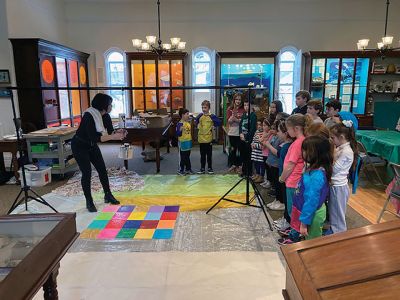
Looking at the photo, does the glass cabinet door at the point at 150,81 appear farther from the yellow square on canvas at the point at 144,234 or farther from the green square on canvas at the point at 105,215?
the yellow square on canvas at the point at 144,234

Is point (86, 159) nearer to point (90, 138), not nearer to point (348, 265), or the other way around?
point (90, 138)

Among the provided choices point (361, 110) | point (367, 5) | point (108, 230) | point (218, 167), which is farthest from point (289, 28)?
point (108, 230)

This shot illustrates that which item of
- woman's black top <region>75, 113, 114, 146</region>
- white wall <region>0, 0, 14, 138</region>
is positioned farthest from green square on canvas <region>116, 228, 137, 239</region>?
white wall <region>0, 0, 14, 138</region>

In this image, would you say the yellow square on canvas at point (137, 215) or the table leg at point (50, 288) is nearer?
the table leg at point (50, 288)

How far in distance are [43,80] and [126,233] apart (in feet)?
14.1

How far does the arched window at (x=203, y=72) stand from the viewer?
27.3ft

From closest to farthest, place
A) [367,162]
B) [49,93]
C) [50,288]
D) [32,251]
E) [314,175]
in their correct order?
1. [32,251]
2. [50,288]
3. [314,175]
4. [367,162]
5. [49,93]

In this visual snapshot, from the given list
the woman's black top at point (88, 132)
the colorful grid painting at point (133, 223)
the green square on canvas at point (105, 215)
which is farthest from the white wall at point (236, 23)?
the green square on canvas at point (105, 215)

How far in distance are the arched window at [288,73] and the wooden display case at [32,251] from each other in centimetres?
765

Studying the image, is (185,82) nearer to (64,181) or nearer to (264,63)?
(264,63)

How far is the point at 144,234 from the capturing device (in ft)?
10.4

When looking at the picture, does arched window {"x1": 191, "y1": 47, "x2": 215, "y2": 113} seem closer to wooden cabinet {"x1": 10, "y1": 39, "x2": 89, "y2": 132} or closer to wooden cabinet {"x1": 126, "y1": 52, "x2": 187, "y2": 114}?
wooden cabinet {"x1": 126, "y1": 52, "x2": 187, "y2": 114}

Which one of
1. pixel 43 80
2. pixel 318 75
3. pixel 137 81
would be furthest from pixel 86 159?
pixel 318 75

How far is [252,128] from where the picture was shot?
4.73 metres
